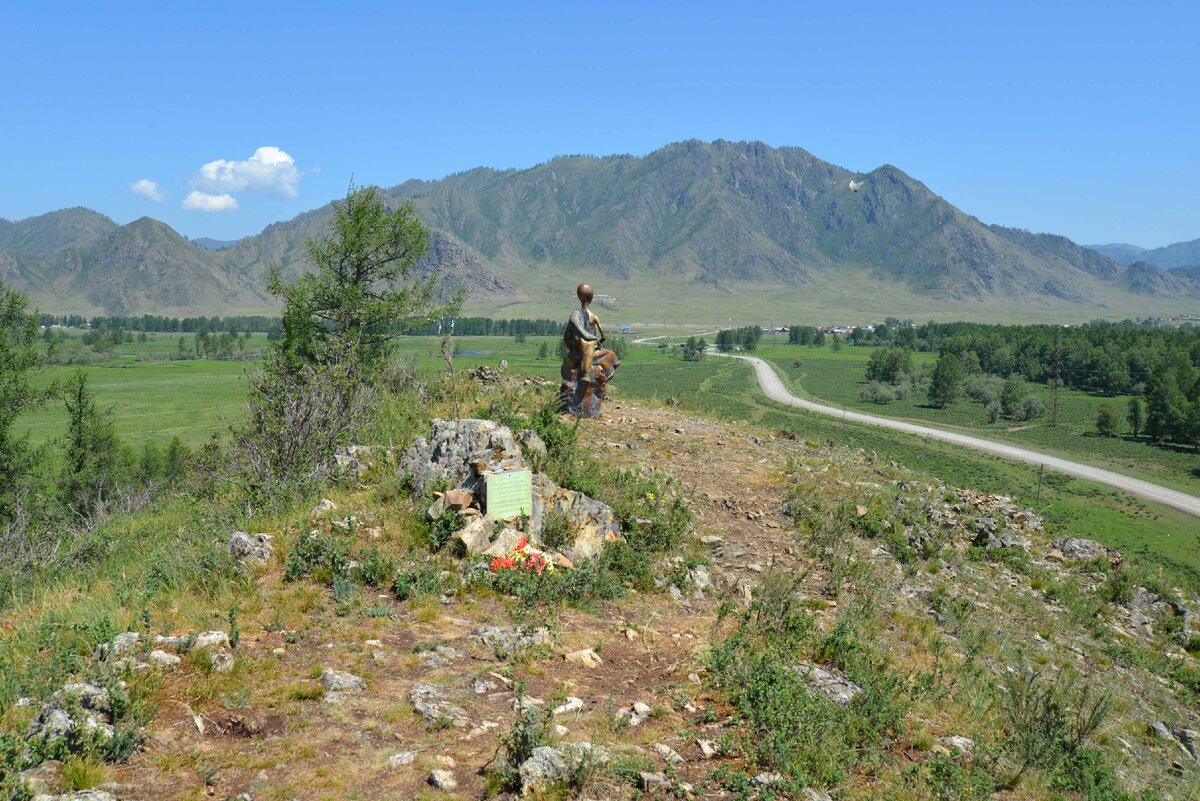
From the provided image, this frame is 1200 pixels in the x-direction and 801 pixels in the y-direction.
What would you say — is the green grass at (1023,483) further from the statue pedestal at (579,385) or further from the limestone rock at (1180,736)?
the limestone rock at (1180,736)

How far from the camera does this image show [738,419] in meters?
29.0

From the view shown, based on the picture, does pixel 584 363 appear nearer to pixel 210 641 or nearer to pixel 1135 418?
pixel 210 641

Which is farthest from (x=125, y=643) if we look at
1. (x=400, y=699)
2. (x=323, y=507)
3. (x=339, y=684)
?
(x=323, y=507)

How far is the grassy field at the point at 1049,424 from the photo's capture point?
58.5 m

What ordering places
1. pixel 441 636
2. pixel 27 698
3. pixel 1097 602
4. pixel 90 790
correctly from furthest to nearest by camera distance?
1. pixel 1097 602
2. pixel 441 636
3. pixel 27 698
4. pixel 90 790

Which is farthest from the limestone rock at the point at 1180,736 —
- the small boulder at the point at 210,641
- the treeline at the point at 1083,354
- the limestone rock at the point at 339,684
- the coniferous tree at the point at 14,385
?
the treeline at the point at 1083,354

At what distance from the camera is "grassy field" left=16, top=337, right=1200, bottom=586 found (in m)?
34.3

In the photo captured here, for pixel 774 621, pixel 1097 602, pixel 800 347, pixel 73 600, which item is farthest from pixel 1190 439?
pixel 800 347

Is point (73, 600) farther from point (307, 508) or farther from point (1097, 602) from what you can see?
point (1097, 602)

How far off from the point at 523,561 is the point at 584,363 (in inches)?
359

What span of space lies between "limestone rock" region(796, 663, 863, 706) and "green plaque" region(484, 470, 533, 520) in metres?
4.43

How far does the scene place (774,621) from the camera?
8.72m

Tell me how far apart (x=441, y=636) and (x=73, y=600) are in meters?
4.37

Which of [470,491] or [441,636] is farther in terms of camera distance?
[470,491]
